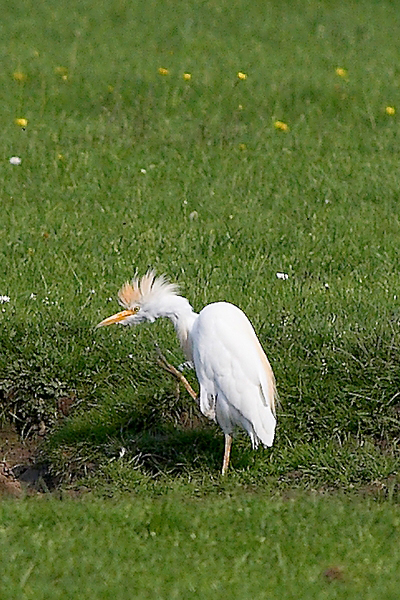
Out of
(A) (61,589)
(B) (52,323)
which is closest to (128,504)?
(A) (61,589)

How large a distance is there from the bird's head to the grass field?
476 mm

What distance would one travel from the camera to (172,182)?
339 inches

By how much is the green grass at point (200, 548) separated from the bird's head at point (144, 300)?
3.26ft

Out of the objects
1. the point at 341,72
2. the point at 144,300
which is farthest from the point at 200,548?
the point at 341,72

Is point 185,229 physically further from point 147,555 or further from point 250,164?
point 147,555

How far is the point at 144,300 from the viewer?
5.40 metres

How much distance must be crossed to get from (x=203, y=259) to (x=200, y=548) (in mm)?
3249

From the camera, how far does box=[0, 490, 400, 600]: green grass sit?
382cm

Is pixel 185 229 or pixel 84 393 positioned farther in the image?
pixel 185 229

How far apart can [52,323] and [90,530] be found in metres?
1.99

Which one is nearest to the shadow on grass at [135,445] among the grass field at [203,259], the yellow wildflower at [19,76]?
the grass field at [203,259]

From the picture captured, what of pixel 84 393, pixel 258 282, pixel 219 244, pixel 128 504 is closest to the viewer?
pixel 128 504

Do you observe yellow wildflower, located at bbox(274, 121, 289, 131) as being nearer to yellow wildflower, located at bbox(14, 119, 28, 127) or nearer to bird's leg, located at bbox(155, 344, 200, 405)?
yellow wildflower, located at bbox(14, 119, 28, 127)

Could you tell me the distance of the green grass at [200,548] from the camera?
3820 mm
